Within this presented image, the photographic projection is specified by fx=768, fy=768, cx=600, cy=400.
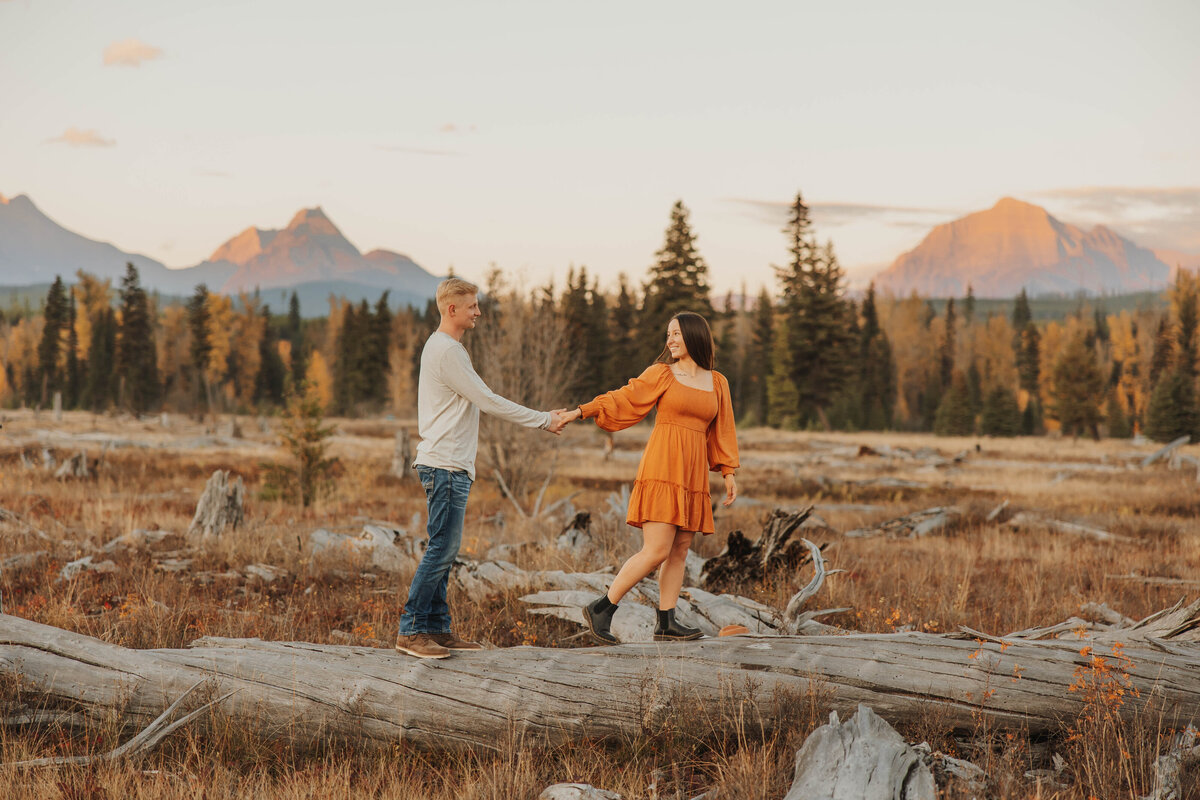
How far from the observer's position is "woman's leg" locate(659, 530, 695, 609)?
502cm

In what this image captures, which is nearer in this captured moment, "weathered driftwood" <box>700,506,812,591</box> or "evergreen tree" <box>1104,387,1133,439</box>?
"weathered driftwood" <box>700,506,812,591</box>

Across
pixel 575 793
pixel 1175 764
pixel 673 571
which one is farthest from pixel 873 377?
pixel 575 793

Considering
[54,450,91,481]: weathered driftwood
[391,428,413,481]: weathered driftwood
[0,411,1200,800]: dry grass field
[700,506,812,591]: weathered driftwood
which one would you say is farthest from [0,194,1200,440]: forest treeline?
[700,506,812,591]: weathered driftwood

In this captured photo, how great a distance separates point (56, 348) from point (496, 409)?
294 feet

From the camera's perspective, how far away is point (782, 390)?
63125mm

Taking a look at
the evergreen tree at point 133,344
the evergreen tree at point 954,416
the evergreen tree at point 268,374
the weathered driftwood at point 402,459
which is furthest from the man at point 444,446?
the evergreen tree at point 268,374

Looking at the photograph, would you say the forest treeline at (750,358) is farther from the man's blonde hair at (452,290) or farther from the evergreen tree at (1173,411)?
the man's blonde hair at (452,290)

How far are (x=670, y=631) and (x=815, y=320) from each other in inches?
2252

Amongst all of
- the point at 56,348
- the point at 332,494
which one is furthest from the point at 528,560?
the point at 56,348

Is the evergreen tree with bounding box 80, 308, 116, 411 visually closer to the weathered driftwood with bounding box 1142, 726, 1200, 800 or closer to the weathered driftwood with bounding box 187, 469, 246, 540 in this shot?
the weathered driftwood with bounding box 187, 469, 246, 540

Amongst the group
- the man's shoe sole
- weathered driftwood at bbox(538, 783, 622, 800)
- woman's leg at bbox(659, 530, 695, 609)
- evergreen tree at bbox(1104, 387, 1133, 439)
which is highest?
woman's leg at bbox(659, 530, 695, 609)

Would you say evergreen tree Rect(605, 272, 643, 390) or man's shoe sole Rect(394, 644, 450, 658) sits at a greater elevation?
evergreen tree Rect(605, 272, 643, 390)

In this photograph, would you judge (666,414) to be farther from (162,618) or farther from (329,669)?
(162,618)

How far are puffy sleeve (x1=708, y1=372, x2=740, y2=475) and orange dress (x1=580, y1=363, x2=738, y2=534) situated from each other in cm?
11
